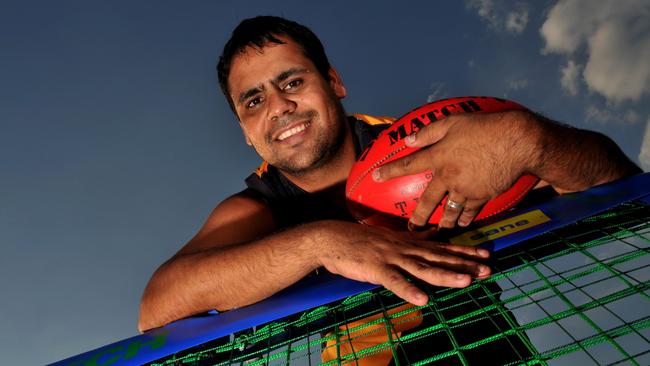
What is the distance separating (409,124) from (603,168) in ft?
3.24

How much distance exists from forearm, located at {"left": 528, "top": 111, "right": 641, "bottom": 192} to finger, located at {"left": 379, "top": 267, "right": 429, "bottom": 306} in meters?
0.83

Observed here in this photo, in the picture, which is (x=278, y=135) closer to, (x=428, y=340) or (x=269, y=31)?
(x=269, y=31)

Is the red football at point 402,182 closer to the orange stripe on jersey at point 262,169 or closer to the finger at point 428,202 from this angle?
the finger at point 428,202

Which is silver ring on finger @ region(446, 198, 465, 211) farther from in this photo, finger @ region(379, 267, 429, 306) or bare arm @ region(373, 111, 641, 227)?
finger @ region(379, 267, 429, 306)

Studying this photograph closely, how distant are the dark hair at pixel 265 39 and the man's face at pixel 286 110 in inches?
4.4

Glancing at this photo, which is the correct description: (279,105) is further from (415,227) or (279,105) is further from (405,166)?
(415,227)

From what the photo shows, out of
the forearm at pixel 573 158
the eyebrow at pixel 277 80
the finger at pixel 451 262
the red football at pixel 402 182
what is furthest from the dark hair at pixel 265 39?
the finger at pixel 451 262

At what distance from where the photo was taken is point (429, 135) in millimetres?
1917

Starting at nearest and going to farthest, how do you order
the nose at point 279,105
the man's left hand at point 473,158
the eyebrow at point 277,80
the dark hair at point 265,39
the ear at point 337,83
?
1. the man's left hand at point 473,158
2. the nose at point 279,105
3. the eyebrow at point 277,80
4. the dark hair at point 265,39
5. the ear at point 337,83

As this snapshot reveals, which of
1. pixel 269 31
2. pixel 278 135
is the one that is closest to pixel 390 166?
pixel 278 135

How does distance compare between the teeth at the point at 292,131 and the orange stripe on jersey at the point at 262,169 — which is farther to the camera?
the orange stripe on jersey at the point at 262,169

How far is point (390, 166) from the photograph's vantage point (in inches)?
78.2

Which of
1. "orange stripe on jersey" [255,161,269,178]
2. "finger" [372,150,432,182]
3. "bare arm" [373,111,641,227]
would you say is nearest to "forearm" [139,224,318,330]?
"finger" [372,150,432,182]

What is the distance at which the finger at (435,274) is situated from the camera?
147 centimetres
